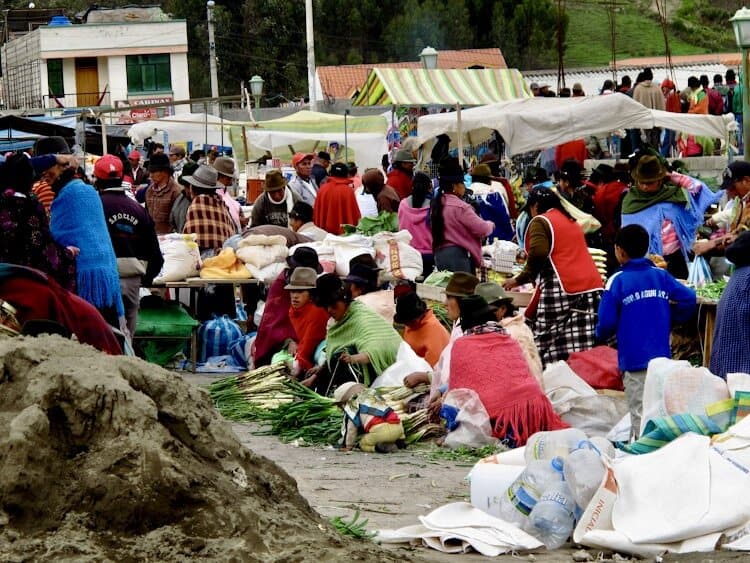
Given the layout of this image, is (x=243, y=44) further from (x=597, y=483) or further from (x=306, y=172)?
(x=597, y=483)

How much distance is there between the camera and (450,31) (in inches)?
2344

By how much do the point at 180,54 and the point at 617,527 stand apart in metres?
60.5

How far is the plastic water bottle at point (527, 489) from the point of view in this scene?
6562 millimetres

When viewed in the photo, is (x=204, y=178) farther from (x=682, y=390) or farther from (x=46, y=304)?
(x=682, y=390)

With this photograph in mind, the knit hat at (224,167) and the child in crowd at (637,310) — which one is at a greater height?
the knit hat at (224,167)

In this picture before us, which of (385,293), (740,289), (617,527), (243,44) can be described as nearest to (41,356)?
(617,527)

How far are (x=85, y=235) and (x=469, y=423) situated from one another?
2795 mm

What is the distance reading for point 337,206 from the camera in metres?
15.9

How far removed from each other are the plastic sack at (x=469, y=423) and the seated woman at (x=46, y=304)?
2778 mm

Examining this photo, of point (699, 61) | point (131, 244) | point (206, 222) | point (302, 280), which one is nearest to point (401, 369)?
point (302, 280)

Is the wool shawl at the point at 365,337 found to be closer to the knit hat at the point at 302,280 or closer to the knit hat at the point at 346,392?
the knit hat at the point at 346,392

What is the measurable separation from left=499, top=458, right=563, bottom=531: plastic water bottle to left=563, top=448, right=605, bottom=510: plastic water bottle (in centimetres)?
8

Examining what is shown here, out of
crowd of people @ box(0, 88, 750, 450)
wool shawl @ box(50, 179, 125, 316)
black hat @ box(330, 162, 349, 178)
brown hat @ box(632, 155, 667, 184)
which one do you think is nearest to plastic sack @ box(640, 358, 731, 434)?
crowd of people @ box(0, 88, 750, 450)

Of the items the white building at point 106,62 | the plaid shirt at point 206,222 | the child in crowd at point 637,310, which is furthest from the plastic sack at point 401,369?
the white building at point 106,62
